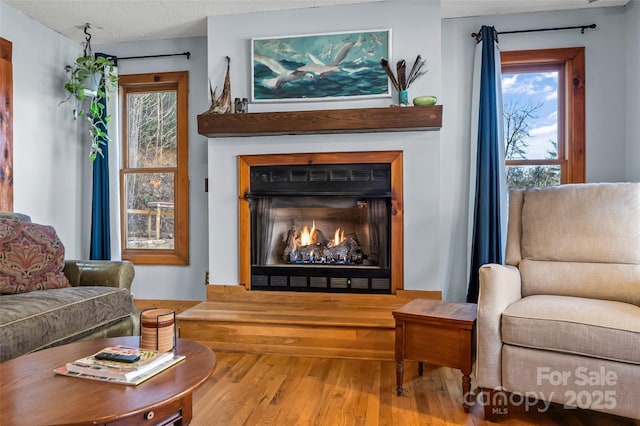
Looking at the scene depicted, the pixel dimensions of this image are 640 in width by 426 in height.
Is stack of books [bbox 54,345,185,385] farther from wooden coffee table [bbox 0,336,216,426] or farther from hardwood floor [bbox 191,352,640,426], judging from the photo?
hardwood floor [bbox 191,352,640,426]

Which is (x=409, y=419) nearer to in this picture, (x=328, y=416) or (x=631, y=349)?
(x=328, y=416)

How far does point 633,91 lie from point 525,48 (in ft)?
2.72

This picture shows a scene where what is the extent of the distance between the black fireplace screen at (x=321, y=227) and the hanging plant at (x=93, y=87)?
59.4 inches

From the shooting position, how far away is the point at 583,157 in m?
3.31

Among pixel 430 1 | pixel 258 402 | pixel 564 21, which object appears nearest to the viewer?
pixel 258 402

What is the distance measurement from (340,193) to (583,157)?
75.8 inches

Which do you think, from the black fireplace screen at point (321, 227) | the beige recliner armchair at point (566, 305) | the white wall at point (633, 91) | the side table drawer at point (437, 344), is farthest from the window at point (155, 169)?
the white wall at point (633, 91)

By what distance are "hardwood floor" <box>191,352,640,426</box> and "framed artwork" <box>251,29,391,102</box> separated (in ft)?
6.37

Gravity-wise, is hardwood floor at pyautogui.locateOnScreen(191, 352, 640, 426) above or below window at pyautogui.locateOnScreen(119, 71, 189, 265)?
below

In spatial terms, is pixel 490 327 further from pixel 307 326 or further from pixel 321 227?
pixel 321 227

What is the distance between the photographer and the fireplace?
3.17 meters

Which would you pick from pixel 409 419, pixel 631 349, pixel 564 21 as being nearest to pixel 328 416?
pixel 409 419

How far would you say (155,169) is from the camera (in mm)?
3920

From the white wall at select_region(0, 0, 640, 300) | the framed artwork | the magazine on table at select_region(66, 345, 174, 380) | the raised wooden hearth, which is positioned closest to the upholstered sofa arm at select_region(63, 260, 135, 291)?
the raised wooden hearth
